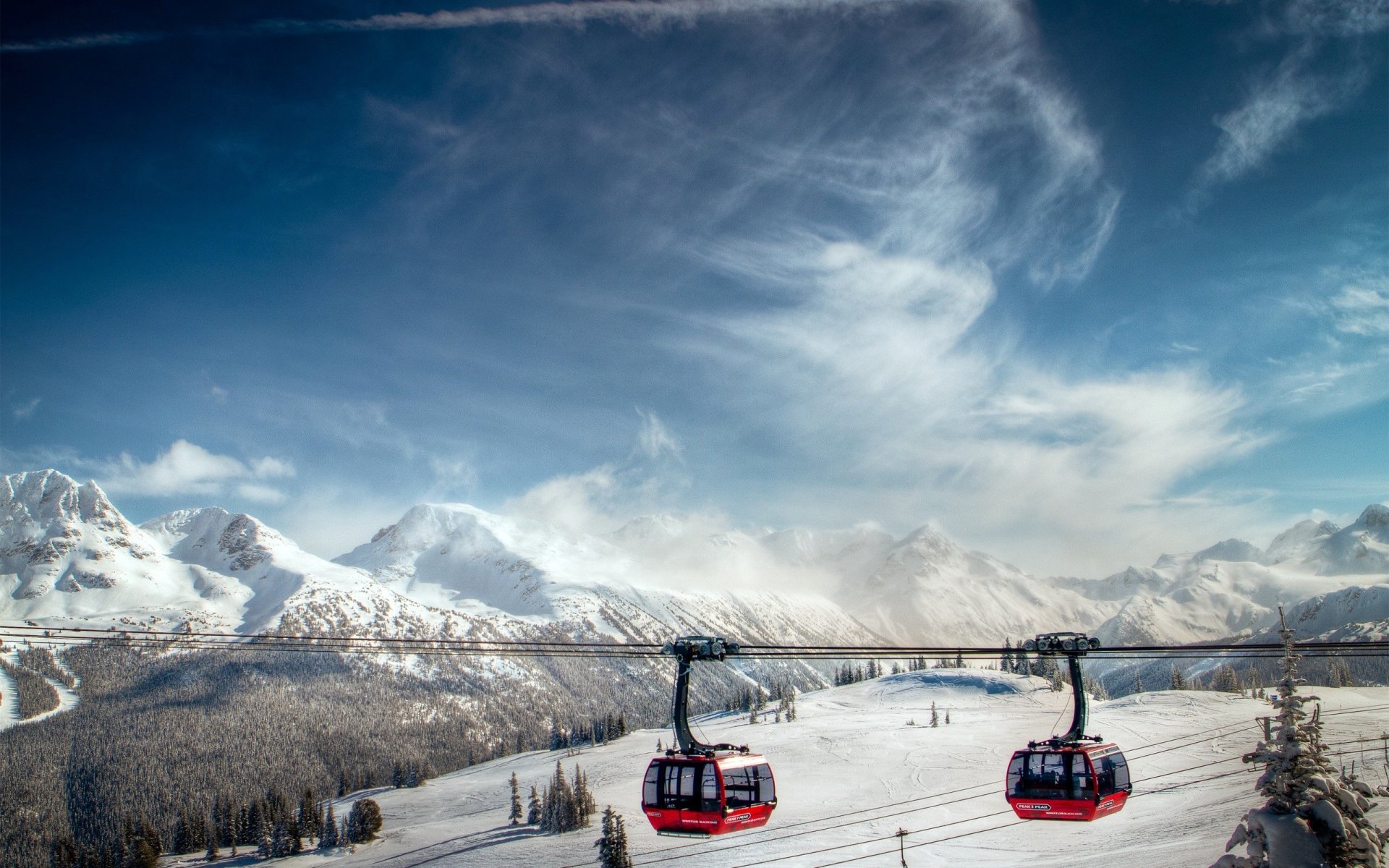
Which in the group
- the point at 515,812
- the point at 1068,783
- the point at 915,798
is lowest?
the point at 515,812

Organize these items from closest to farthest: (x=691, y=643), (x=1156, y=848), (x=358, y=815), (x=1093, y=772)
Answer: (x=691, y=643)
(x=1093, y=772)
(x=1156, y=848)
(x=358, y=815)

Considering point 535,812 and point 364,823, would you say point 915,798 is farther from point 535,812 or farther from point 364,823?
point 364,823

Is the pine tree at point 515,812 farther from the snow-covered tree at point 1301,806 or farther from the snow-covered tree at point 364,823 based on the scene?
the snow-covered tree at point 1301,806

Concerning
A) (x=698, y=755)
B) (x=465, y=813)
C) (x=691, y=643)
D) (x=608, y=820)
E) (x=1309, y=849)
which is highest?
(x=691, y=643)

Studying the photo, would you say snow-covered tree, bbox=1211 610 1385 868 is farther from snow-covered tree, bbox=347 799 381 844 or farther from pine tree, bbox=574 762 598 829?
snow-covered tree, bbox=347 799 381 844

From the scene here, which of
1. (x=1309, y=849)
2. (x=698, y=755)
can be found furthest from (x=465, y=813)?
(x=1309, y=849)

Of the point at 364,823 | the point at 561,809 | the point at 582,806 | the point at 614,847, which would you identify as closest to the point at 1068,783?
the point at 614,847

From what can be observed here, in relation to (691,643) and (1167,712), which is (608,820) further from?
(1167,712)
